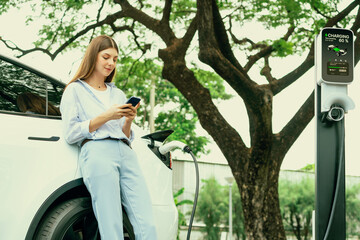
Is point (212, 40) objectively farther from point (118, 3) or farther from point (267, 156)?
point (118, 3)

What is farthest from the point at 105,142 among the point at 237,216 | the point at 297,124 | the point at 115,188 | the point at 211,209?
the point at 237,216

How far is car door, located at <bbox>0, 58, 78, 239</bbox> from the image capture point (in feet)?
8.80

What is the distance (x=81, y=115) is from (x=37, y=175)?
0.43 metres

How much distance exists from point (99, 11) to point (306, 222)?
9.10 metres

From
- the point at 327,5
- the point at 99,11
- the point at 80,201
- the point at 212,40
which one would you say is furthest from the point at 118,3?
the point at 80,201

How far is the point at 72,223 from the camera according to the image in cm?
281

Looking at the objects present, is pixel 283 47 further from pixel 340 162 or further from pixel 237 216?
pixel 237 216

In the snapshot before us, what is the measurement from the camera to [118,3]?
34.3 feet

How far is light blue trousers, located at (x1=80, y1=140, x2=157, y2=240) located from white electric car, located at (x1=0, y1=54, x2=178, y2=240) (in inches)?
5.9

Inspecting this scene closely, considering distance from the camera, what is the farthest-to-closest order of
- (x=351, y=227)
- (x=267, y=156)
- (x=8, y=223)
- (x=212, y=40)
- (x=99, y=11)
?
(x=351, y=227) < (x=99, y=11) < (x=267, y=156) < (x=212, y=40) < (x=8, y=223)

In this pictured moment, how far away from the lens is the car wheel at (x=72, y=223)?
9.06ft

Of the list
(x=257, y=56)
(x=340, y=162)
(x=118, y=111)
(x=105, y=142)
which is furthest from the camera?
(x=257, y=56)

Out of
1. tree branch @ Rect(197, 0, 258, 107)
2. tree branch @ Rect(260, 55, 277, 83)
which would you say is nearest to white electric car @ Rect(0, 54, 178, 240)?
tree branch @ Rect(197, 0, 258, 107)

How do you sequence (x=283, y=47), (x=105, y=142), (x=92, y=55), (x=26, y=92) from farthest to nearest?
(x=283, y=47)
(x=26, y=92)
(x=92, y=55)
(x=105, y=142)
